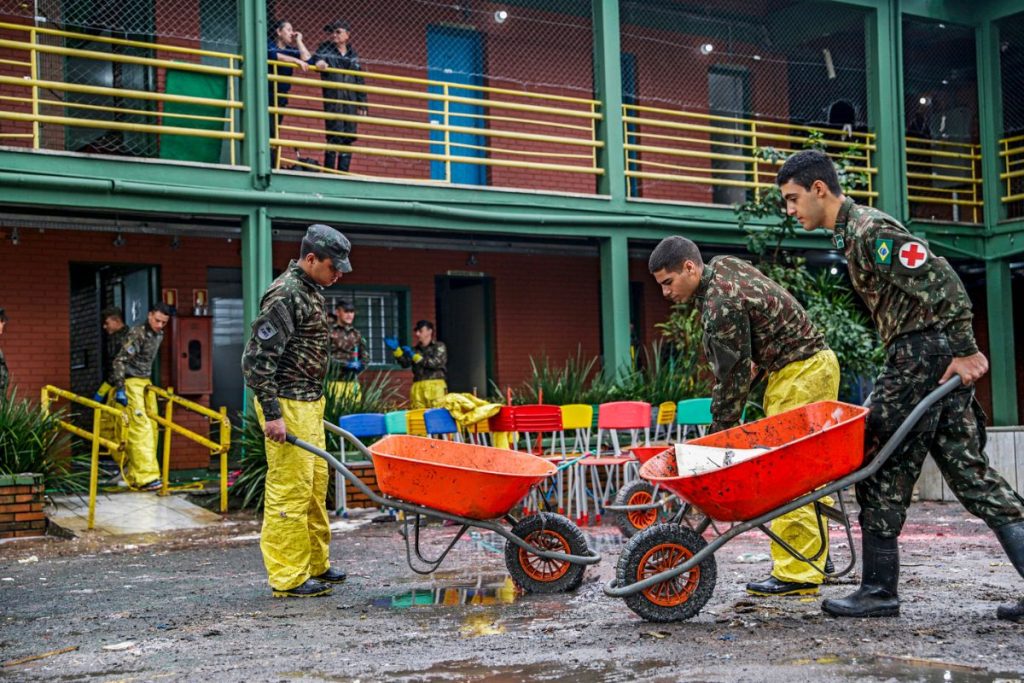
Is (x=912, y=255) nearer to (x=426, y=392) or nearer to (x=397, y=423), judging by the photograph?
(x=397, y=423)

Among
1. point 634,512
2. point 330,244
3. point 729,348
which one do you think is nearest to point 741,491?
point 729,348

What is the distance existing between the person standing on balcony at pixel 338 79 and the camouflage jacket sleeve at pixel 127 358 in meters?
2.91

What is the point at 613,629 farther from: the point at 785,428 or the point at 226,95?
the point at 226,95

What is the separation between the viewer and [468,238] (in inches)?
611

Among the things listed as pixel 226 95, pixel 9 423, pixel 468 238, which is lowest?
pixel 9 423

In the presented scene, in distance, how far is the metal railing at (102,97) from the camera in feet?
36.8

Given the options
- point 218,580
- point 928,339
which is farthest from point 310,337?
point 928,339

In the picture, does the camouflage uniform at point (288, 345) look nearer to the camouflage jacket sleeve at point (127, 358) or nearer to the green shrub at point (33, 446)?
the green shrub at point (33, 446)

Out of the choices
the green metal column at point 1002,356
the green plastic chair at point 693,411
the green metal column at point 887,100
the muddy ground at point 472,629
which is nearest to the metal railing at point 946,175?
the green metal column at point 1002,356

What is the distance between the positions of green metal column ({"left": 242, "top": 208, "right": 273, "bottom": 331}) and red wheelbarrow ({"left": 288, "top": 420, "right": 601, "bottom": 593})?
5.79 metres

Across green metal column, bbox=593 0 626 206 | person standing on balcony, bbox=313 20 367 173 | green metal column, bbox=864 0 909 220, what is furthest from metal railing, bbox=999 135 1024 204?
person standing on balcony, bbox=313 20 367 173

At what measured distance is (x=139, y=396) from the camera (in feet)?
42.1

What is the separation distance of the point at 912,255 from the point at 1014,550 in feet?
4.46

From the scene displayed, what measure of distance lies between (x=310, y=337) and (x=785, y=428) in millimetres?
2738
